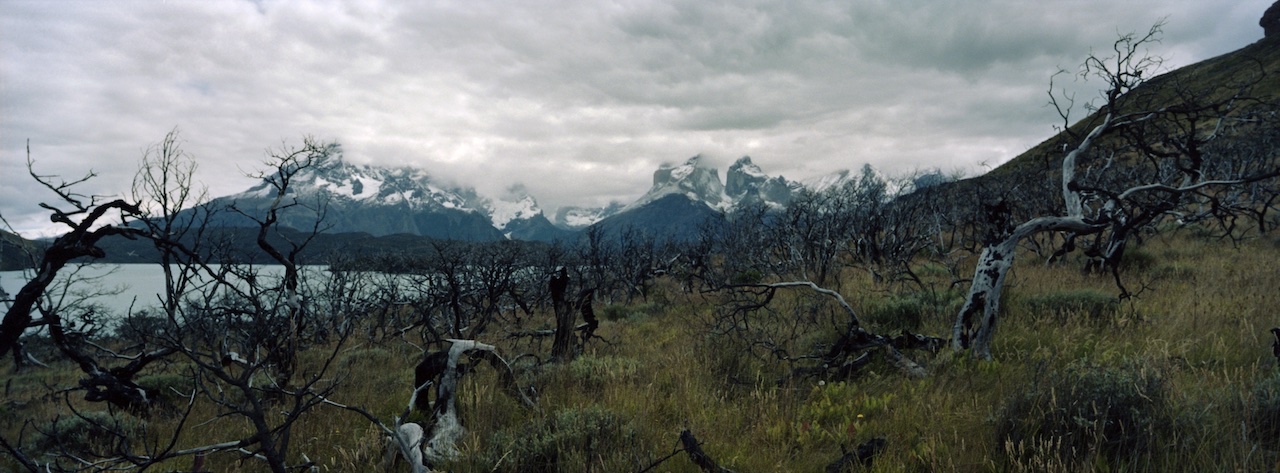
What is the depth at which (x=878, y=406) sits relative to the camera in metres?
4.39

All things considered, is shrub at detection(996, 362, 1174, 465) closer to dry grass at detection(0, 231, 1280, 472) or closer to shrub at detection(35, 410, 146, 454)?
dry grass at detection(0, 231, 1280, 472)

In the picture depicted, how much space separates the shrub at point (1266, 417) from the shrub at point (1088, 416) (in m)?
0.39

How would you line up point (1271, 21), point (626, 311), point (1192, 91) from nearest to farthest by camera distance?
point (1192, 91)
point (626, 311)
point (1271, 21)

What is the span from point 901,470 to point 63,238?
23.9 ft

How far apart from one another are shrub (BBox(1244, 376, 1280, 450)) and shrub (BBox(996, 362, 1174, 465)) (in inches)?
15.2

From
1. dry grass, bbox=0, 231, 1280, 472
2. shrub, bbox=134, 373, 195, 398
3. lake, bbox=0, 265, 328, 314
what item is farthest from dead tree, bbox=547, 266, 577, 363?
shrub, bbox=134, 373, 195, 398

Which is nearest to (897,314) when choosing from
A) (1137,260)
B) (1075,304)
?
(1075,304)

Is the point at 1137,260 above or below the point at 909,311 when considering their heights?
above

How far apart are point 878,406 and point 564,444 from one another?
2.62 m

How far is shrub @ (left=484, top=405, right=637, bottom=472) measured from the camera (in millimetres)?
3658

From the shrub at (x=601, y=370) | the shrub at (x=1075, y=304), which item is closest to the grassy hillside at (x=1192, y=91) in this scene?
the shrub at (x=1075, y=304)

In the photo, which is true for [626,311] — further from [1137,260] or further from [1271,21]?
[1271,21]

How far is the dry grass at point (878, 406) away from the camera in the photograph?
324 centimetres

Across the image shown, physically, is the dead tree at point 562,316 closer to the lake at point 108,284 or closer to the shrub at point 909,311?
the lake at point 108,284
